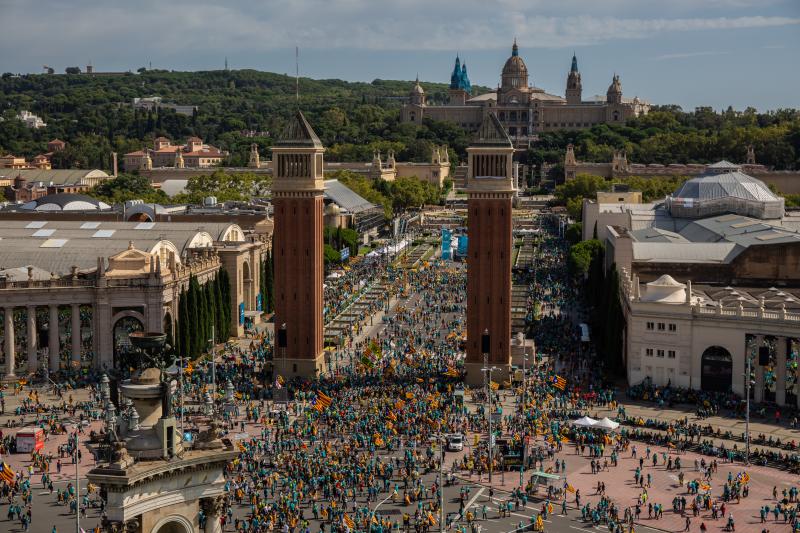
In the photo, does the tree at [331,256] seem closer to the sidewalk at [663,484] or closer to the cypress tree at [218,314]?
the cypress tree at [218,314]

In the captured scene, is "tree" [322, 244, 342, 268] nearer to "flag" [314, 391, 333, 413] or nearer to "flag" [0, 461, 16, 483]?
"flag" [314, 391, 333, 413]

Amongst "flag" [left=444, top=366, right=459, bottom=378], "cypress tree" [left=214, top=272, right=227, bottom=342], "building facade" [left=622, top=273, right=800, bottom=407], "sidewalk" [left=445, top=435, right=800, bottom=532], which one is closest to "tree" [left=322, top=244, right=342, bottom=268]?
"cypress tree" [left=214, top=272, right=227, bottom=342]

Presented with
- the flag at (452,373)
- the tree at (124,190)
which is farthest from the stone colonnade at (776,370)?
the tree at (124,190)

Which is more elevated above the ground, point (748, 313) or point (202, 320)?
point (748, 313)

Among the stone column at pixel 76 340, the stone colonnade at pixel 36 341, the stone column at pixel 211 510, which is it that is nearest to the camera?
the stone column at pixel 211 510

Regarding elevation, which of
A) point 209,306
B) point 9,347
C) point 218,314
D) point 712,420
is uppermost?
point 209,306

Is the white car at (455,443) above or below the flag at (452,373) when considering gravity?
below

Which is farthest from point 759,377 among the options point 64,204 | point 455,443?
point 64,204

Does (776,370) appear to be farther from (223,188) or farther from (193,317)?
(223,188)
